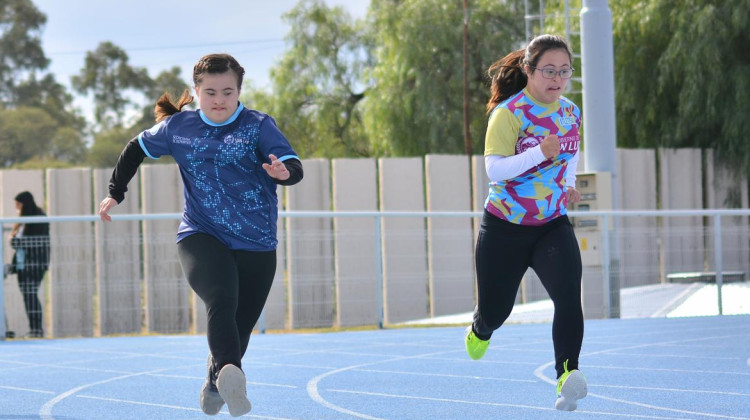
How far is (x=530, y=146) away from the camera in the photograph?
622 centimetres

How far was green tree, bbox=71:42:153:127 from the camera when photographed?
254 feet

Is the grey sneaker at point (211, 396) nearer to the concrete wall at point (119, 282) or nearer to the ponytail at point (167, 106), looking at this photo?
the ponytail at point (167, 106)

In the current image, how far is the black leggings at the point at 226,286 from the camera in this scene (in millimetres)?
5691

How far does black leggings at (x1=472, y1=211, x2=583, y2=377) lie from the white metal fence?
26.3ft

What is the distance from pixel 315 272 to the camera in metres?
15.6

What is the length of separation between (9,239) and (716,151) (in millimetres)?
14575

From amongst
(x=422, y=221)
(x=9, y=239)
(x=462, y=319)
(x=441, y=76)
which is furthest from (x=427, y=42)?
(x=9, y=239)

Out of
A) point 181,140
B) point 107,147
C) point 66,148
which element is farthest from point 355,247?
point 66,148

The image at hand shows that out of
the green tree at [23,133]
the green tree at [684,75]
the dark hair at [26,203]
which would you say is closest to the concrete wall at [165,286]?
the dark hair at [26,203]

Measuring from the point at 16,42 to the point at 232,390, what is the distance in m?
72.1

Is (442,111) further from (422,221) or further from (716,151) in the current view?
(422,221)

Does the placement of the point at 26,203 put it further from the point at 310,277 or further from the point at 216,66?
the point at 216,66

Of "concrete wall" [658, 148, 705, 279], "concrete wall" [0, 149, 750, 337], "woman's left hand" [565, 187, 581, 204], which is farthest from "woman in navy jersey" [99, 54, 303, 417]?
"concrete wall" [658, 148, 705, 279]

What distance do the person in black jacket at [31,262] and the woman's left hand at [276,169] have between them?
10.1 metres
